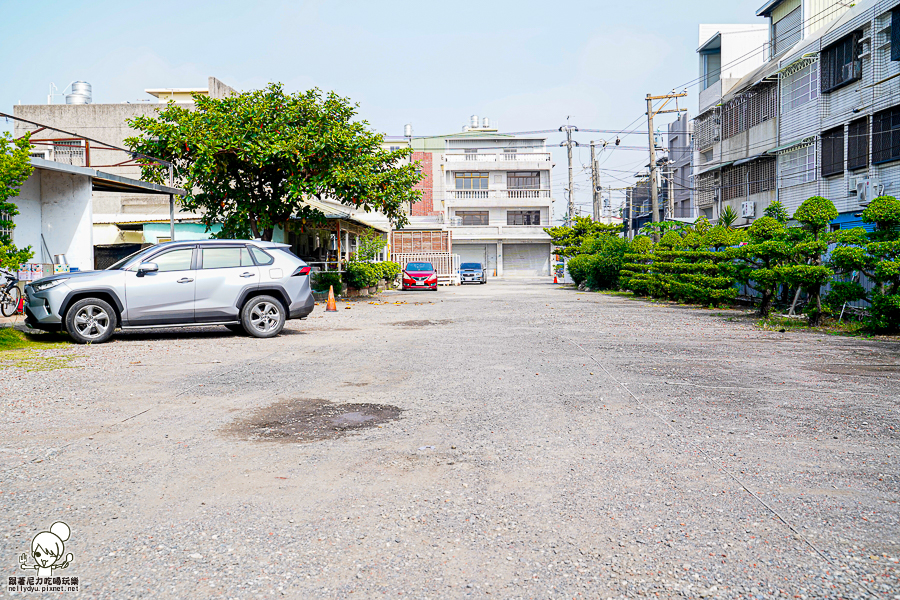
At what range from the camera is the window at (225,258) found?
44.2ft

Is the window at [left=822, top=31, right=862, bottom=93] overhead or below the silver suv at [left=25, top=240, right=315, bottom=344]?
overhead

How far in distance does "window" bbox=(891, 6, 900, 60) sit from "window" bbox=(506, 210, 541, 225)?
4765cm

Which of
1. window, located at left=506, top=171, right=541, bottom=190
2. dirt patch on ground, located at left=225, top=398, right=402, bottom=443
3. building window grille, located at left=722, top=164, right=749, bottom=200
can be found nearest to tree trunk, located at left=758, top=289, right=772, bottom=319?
dirt patch on ground, located at left=225, top=398, right=402, bottom=443

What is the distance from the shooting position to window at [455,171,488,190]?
228 ft

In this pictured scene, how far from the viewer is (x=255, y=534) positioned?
389 cm

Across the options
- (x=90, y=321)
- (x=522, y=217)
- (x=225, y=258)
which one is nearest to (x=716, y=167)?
(x=225, y=258)

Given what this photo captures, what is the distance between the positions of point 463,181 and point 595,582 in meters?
67.5

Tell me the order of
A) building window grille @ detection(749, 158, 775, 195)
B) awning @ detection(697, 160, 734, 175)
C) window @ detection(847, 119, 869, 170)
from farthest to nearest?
awning @ detection(697, 160, 734, 175), building window grille @ detection(749, 158, 775, 195), window @ detection(847, 119, 869, 170)

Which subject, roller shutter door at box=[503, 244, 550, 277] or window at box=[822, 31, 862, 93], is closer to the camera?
window at box=[822, 31, 862, 93]

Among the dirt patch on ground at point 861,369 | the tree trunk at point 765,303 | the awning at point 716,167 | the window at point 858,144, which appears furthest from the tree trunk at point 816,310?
the awning at point 716,167

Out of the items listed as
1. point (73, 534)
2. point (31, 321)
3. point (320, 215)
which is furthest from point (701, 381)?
point (320, 215)

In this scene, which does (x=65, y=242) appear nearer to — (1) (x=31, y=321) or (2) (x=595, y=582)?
(1) (x=31, y=321)

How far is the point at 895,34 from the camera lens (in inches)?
912

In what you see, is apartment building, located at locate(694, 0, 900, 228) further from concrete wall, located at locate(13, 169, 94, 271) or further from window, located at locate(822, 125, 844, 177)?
concrete wall, located at locate(13, 169, 94, 271)
